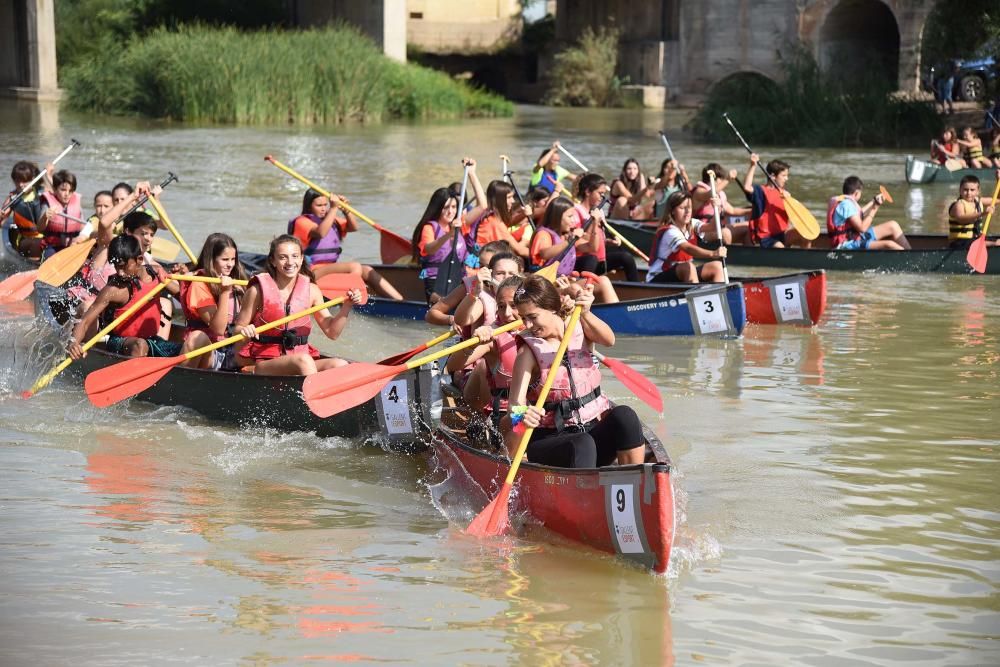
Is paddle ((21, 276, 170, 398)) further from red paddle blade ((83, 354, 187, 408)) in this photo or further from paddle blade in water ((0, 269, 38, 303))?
Answer: paddle blade in water ((0, 269, 38, 303))

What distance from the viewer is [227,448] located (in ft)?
24.4

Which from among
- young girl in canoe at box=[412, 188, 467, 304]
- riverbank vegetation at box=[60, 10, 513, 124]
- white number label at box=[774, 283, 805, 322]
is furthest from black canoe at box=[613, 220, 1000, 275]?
riverbank vegetation at box=[60, 10, 513, 124]

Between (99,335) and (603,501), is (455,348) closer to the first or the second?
(603,501)

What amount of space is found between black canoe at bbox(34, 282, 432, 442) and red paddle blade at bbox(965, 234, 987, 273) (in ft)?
22.8

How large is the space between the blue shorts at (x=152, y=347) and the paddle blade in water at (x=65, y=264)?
1.19 metres

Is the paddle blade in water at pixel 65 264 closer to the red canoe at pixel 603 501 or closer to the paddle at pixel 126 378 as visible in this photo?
the paddle at pixel 126 378

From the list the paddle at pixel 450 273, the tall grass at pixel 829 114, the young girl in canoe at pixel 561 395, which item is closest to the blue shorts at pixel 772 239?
the paddle at pixel 450 273

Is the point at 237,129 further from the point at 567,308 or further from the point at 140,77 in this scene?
the point at 567,308

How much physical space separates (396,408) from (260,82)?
21336 millimetres

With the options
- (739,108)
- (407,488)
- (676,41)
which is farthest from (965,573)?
(676,41)

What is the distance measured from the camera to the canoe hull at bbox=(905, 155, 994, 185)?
65.3 ft

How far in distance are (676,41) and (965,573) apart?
34456 mm

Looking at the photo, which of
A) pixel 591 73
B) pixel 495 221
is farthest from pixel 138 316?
pixel 591 73

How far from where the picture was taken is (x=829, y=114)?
83.9ft
